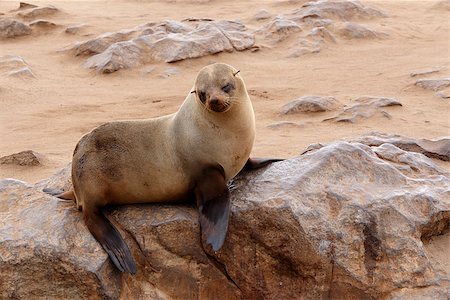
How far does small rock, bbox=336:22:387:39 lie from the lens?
1251 centimetres

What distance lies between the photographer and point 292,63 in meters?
11.4

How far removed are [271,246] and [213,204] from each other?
0.44 m

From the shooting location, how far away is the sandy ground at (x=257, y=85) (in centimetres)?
790

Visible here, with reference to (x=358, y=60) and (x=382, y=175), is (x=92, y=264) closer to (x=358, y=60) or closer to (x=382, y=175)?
(x=382, y=175)

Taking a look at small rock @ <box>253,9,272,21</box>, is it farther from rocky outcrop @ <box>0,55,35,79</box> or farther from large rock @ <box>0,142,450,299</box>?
large rock @ <box>0,142,450,299</box>

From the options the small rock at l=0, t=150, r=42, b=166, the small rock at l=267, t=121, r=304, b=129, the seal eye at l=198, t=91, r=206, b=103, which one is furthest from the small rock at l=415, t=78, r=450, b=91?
the seal eye at l=198, t=91, r=206, b=103

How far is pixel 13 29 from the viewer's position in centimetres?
1370

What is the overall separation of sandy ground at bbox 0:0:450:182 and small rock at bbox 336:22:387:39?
16cm

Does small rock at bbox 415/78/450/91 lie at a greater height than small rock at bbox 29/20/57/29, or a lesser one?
greater

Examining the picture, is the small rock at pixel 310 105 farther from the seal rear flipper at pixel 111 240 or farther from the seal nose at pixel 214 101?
the seal rear flipper at pixel 111 240

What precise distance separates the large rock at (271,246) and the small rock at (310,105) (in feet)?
Result: 13.3

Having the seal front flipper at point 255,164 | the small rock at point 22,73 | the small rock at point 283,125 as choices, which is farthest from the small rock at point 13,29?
the seal front flipper at point 255,164

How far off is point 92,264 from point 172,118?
1123 millimetres

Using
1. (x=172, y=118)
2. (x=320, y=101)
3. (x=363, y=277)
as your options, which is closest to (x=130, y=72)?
(x=320, y=101)
